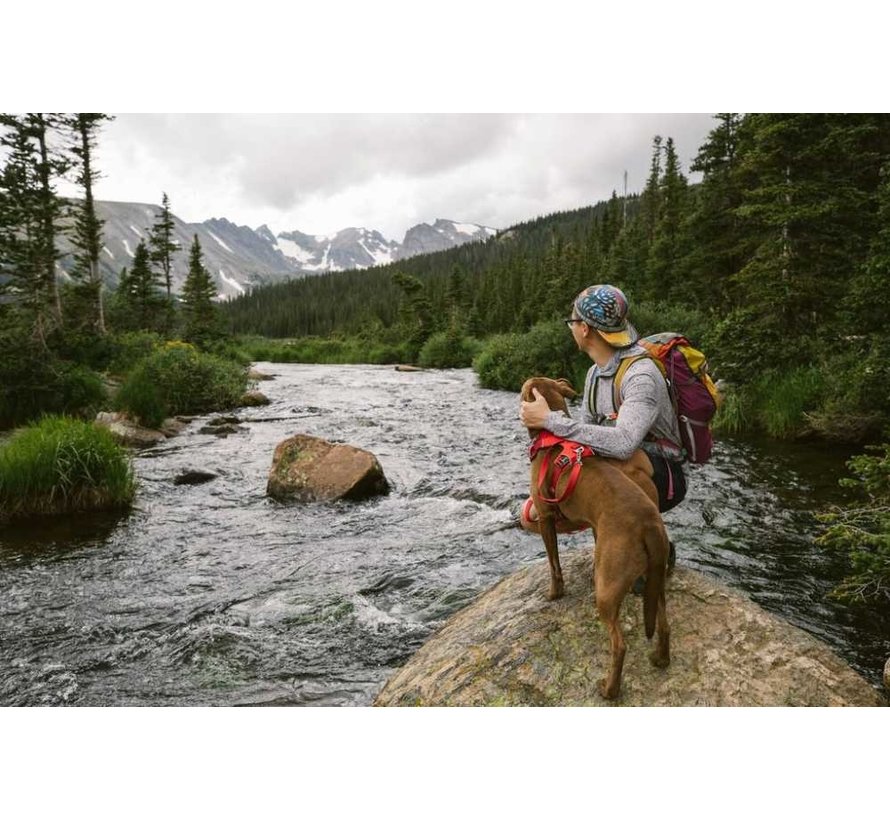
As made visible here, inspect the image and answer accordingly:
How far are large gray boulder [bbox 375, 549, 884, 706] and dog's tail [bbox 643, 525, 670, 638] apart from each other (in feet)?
1.72

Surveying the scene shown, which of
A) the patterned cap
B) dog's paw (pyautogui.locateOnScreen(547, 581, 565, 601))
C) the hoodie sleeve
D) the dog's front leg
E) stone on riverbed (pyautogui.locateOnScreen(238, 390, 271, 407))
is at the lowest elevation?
stone on riverbed (pyautogui.locateOnScreen(238, 390, 271, 407))

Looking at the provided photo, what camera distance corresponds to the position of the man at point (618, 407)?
329 cm

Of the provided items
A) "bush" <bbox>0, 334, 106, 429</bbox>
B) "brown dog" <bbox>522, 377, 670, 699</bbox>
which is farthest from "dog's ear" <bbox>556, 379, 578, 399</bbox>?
"bush" <bbox>0, 334, 106, 429</bbox>

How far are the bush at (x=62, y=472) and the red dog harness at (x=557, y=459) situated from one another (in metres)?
7.37

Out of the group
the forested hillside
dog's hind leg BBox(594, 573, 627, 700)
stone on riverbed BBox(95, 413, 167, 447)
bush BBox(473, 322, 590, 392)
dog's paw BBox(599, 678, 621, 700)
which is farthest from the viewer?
bush BBox(473, 322, 590, 392)

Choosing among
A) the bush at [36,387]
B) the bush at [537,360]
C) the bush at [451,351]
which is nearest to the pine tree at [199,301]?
the bush at [451,351]

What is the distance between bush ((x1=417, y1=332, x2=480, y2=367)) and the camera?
4508 cm

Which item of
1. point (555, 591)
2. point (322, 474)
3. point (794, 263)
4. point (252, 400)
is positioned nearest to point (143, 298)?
point (252, 400)

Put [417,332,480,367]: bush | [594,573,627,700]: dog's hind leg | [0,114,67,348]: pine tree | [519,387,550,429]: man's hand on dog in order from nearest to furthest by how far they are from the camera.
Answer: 1. [594,573,627,700]: dog's hind leg
2. [519,387,550,429]: man's hand on dog
3. [0,114,67,348]: pine tree
4. [417,332,480,367]: bush

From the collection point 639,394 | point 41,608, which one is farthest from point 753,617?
point 41,608

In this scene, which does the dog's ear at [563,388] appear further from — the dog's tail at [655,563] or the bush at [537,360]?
the bush at [537,360]

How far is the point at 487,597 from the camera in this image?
457cm

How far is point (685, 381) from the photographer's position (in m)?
3.58

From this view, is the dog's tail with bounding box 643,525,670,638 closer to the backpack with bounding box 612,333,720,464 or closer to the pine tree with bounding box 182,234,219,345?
the backpack with bounding box 612,333,720,464
